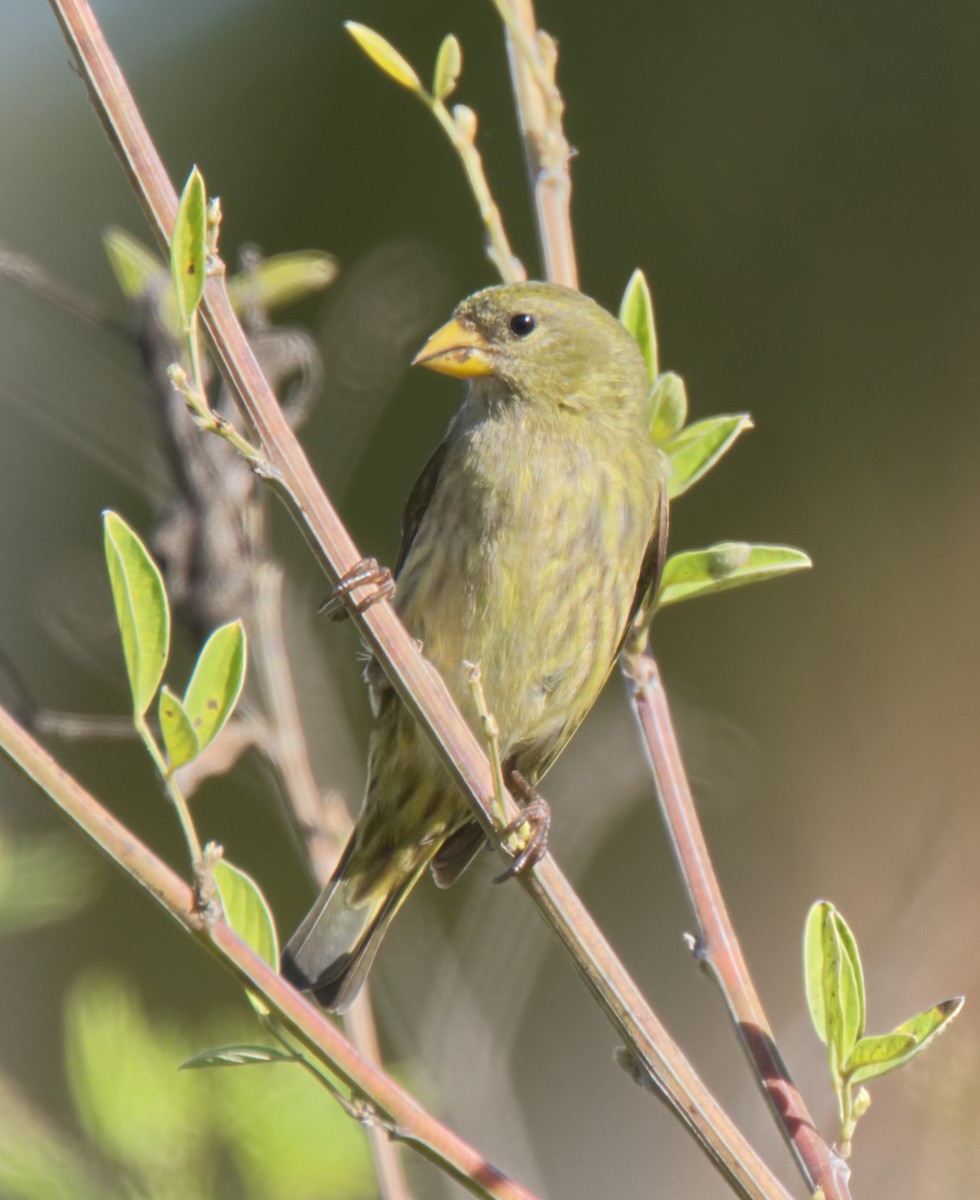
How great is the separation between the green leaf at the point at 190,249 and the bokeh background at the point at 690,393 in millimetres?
1623

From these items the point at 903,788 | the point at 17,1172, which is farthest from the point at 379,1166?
the point at 903,788

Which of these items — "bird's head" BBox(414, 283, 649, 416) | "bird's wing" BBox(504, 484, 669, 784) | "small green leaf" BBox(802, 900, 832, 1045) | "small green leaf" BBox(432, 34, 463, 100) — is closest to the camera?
"small green leaf" BBox(802, 900, 832, 1045)

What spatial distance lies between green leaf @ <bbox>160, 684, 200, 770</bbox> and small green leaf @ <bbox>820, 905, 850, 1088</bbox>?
586mm

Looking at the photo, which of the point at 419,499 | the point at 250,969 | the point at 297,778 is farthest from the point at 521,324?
the point at 250,969

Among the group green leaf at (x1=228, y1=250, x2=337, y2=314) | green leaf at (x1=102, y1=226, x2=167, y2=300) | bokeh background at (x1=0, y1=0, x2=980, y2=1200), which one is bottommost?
bokeh background at (x1=0, y1=0, x2=980, y2=1200)

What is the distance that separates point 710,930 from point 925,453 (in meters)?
4.70

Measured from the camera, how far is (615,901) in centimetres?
524

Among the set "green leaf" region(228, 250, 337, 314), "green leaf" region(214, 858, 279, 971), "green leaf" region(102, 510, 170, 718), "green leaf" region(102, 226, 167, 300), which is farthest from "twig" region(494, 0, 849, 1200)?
"green leaf" region(102, 226, 167, 300)

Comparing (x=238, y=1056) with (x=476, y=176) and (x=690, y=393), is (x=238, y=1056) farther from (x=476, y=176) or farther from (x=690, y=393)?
(x=690, y=393)

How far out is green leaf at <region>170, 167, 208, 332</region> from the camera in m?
1.30

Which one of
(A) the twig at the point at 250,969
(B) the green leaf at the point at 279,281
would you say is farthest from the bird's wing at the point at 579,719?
(A) the twig at the point at 250,969

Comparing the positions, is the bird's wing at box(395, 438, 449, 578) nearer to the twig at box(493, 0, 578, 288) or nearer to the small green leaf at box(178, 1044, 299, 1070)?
the twig at box(493, 0, 578, 288)

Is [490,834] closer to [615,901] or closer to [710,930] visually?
[710,930]

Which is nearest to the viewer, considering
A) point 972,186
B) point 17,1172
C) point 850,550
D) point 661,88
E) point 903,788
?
point 17,1172
